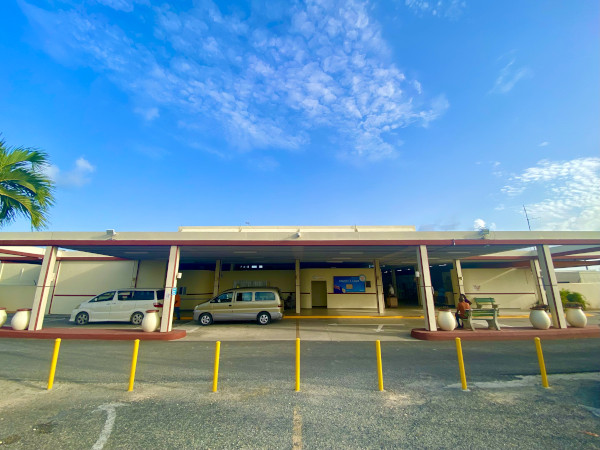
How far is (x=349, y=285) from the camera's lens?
21.0 m

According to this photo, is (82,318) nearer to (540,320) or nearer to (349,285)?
(349,285)

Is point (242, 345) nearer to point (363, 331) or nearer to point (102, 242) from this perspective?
point (363, 331)

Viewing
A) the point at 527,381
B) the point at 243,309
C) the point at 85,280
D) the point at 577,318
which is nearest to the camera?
the point at 527,381

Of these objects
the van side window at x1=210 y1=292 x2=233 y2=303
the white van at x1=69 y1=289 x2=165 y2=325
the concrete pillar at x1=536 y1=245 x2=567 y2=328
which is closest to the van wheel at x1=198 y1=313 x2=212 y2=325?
the van side window at x1=210 y1=292 x2=233 y2=303

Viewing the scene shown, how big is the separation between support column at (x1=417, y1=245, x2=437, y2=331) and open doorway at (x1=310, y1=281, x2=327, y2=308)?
11.2 m

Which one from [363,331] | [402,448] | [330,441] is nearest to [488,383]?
[402,448]

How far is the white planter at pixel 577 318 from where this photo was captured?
11.0 meters

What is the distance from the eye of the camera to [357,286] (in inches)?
825

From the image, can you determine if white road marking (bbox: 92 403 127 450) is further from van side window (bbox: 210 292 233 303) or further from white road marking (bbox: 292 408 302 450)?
van side window (bbox: 210 292 233 303)

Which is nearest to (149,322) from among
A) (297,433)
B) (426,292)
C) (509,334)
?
(297,433)

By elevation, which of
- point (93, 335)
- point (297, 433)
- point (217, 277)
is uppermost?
point (217, 277)

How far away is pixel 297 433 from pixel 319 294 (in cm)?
1830

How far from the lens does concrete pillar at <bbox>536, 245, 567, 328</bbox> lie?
10.9 metres

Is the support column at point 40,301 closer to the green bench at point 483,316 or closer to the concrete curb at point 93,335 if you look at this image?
the concrete curb at point 93,335
